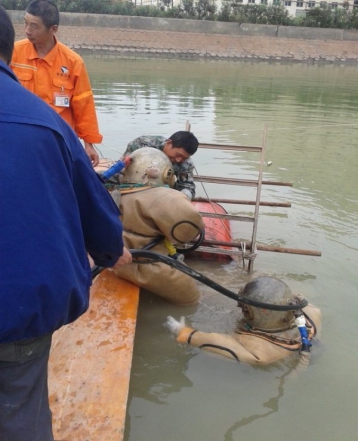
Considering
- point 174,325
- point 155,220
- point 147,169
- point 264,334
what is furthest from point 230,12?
point 264,334

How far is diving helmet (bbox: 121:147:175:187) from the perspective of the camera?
3816 millimetres

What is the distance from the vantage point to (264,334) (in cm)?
334

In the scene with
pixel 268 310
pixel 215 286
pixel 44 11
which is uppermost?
pixel 44 11

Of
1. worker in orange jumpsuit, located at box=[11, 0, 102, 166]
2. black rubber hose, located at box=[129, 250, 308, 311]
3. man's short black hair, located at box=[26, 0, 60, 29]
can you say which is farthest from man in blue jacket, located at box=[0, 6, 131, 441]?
Answer: worker in orange jumpsuit, located at box=[11, 0, 102, 166]

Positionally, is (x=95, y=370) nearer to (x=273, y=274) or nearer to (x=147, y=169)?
(x=147, y=169)

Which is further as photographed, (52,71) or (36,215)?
(52,71)

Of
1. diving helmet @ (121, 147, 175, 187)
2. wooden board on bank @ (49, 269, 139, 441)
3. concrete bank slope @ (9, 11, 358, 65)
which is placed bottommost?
concrete bank slope @ (9, 11, 358, 65)

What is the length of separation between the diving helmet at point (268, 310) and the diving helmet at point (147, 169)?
3.75 ft

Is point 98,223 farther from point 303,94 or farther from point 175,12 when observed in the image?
point 175,12

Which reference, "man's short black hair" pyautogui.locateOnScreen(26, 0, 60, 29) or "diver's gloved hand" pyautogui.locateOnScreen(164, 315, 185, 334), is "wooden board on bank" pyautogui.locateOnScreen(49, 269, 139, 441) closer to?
"diver's gloved hand" pyautogui.locateOnScreen(164, 315, 185, 334)

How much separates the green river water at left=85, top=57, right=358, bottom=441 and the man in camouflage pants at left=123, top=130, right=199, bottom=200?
2.79 feet

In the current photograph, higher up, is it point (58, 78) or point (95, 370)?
point (58, 78)

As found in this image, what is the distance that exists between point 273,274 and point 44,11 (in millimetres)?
3182

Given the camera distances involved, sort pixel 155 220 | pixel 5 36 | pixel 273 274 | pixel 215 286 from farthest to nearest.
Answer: pixel 273 274 < pixel 155 220 < pixel 215 286 < pixel 5 36
